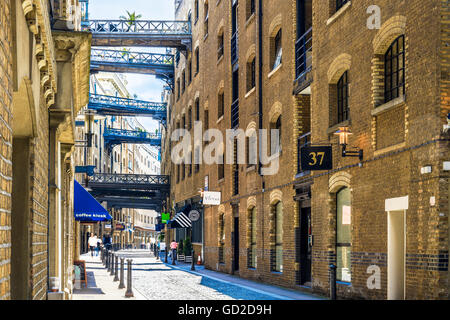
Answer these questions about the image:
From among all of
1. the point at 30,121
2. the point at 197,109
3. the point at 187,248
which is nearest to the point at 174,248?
the point at 187,248

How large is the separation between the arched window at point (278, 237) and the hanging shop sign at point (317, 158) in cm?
503

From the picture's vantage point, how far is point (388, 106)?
13.2 metres

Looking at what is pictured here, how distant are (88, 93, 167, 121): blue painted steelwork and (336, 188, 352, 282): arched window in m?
37.6

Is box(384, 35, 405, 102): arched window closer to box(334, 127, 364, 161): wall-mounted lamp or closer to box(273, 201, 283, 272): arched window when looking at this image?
box(334, 127, 364, 161): wall-mounted lamp

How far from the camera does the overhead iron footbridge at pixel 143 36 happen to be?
39.9 m

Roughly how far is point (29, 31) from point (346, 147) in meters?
11.3

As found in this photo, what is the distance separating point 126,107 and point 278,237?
1348 inches

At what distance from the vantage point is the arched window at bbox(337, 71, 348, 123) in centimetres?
1652

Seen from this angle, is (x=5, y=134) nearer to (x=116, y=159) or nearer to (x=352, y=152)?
(x=352, y=152)

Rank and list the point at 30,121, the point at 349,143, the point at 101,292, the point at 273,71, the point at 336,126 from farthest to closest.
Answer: the point at 273,71 < the point at 101,292 < the point at 336,126 < the point at 349,143 < the point at 30,121

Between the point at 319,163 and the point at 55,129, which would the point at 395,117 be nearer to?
the point at 319,163

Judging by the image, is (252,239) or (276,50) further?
(252,239)

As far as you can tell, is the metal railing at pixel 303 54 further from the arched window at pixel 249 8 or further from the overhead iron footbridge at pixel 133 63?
the overhead iron footbridge at pixel 133 63

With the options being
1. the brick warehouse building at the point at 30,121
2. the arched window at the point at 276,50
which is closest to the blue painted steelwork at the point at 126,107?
the arched window at the point at 276,50
